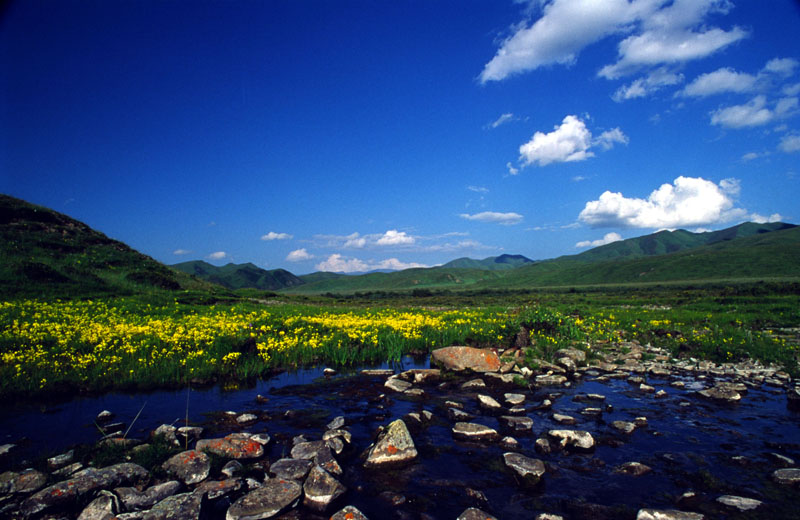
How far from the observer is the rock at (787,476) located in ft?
18.2

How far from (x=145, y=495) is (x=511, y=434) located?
644 centimetres

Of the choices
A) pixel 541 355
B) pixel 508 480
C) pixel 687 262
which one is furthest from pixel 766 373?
pixel 687 262

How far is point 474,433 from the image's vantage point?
24.8 feet

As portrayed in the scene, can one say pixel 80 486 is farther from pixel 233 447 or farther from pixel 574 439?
pixel 574 439

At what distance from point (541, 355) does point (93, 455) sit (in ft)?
44.9

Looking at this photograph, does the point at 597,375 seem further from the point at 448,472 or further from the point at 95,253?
the point at 95,253

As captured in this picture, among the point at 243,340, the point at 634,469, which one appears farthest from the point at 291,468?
the point at 243,340

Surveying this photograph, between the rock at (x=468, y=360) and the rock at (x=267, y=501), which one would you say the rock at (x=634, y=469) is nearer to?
the rock at (x=267, y=501)

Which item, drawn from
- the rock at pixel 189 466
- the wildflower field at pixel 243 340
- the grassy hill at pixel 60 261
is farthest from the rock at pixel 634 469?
the grassy hill at pixel 60 261

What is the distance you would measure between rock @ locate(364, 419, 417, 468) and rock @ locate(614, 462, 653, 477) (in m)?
3.48

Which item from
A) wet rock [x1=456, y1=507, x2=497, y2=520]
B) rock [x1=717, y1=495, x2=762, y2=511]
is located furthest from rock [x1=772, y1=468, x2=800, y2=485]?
wet rock [x1=456, y1=507, x2=497, y2=520]

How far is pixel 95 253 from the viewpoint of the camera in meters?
41.8

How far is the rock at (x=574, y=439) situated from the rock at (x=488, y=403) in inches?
82.1

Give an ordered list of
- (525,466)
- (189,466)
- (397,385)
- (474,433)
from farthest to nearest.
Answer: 1. (397,385)
2. (474,433)
3. (525,466)
4. (189,466)
